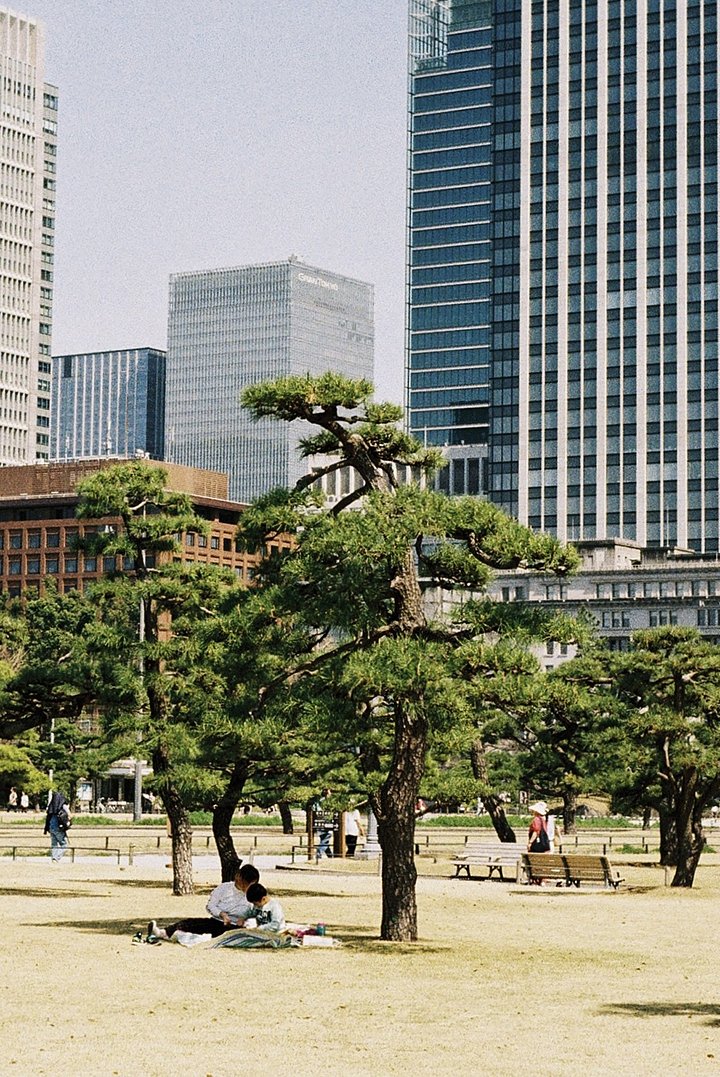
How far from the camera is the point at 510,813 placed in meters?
111

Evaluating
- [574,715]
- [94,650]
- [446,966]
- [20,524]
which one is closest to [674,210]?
[20,524]

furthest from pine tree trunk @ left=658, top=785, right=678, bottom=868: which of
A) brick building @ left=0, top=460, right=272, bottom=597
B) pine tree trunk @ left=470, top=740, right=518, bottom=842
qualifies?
brick building @ left=0, top=460, right=272, bottom=597

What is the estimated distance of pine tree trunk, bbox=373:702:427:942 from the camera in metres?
28.1

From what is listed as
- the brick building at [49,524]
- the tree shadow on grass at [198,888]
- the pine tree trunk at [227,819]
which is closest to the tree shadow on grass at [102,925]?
the pine tree trunk at [227,819]

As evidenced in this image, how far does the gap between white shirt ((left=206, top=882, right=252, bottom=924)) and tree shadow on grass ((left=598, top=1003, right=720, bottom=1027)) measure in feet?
24.9

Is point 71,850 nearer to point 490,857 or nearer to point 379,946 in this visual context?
point 490,857

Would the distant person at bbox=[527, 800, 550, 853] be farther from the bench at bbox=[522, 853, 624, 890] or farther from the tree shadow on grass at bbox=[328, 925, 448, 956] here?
the tree shadow on grass at bbox=[328, 925, 448, 956]

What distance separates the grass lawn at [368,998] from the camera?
17.3 metres

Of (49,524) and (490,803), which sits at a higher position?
(49,524)

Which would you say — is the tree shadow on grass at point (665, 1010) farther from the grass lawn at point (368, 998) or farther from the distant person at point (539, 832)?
the distant person at point (539, 832)

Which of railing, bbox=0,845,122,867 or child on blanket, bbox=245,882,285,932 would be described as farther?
railing, bbox=0,845,122,867

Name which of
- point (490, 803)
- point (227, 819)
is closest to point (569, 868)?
point (227, 819)

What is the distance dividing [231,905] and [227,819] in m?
12.2

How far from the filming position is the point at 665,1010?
21.0m
